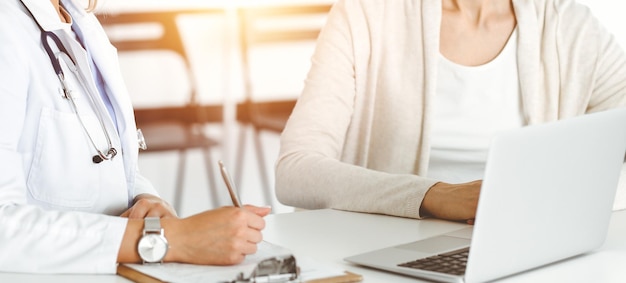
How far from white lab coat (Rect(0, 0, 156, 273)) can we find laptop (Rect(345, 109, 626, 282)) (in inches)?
14.7

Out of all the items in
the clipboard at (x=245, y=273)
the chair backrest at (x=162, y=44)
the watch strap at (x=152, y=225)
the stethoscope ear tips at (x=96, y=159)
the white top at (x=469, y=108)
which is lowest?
the clipboard at (x=245, y=273)

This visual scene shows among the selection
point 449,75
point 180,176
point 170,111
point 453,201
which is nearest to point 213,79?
point 170,111

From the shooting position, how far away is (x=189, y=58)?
4496 mm

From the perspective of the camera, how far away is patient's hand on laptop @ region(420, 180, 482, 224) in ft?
5.22

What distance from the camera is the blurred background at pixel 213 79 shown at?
171 inches

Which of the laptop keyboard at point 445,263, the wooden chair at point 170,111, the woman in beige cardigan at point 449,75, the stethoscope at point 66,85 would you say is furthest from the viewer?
the wooden chair at point 170,111

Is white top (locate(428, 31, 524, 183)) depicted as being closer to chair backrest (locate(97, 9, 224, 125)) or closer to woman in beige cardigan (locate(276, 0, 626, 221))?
woman in beige cardigan (locate(276, 0, 626, 221))

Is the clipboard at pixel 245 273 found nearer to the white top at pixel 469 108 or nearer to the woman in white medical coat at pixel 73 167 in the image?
the woman in white medical coat at pixel 73 167

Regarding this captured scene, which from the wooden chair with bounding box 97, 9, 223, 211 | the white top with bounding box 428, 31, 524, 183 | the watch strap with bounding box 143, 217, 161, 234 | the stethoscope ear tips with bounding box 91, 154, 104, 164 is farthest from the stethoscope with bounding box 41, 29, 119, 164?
the wooden chair with bounding box 97, 9, 223, 211

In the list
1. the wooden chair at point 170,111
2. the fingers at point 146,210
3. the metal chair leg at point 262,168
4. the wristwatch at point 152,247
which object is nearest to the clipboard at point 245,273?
the wristwatch at point 152,247

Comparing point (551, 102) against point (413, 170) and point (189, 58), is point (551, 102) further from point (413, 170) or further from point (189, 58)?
point (189, 58)

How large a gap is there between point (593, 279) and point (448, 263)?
7.6 inches

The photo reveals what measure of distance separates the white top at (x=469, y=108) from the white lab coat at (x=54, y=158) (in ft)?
2.42

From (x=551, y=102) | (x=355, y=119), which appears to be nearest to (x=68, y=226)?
(x=355, y=119)
